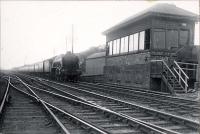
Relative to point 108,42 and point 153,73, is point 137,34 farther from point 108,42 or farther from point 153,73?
point 108,42

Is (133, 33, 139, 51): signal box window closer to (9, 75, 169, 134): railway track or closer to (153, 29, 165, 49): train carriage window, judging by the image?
(153, 29, 165, 49): train carriage window

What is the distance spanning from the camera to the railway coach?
1841 cm

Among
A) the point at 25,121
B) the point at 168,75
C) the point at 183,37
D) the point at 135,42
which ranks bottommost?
the point at 25,121

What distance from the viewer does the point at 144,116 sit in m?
8.93

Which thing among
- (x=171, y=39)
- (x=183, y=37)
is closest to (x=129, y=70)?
(x=171, y=39)

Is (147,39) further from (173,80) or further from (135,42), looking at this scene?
(173,80)

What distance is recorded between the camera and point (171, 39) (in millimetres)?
20797

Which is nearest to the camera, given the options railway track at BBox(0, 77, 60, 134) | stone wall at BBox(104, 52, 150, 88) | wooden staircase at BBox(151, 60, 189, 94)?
railway track at BBox(0, 77, 60, 134)

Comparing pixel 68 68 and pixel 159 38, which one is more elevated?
pixel 159 38

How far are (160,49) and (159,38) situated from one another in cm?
86

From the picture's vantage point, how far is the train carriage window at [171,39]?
2069 cm

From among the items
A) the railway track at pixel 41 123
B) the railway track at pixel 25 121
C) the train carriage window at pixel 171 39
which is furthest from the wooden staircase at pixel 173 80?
the railway track at pixel 25 121

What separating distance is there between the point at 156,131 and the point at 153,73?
12962 mm

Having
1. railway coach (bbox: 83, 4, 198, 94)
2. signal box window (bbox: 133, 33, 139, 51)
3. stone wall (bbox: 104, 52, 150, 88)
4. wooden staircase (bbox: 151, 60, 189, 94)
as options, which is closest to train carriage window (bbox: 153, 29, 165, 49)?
railway coach (bbox: 83, 4, 198, 94)
